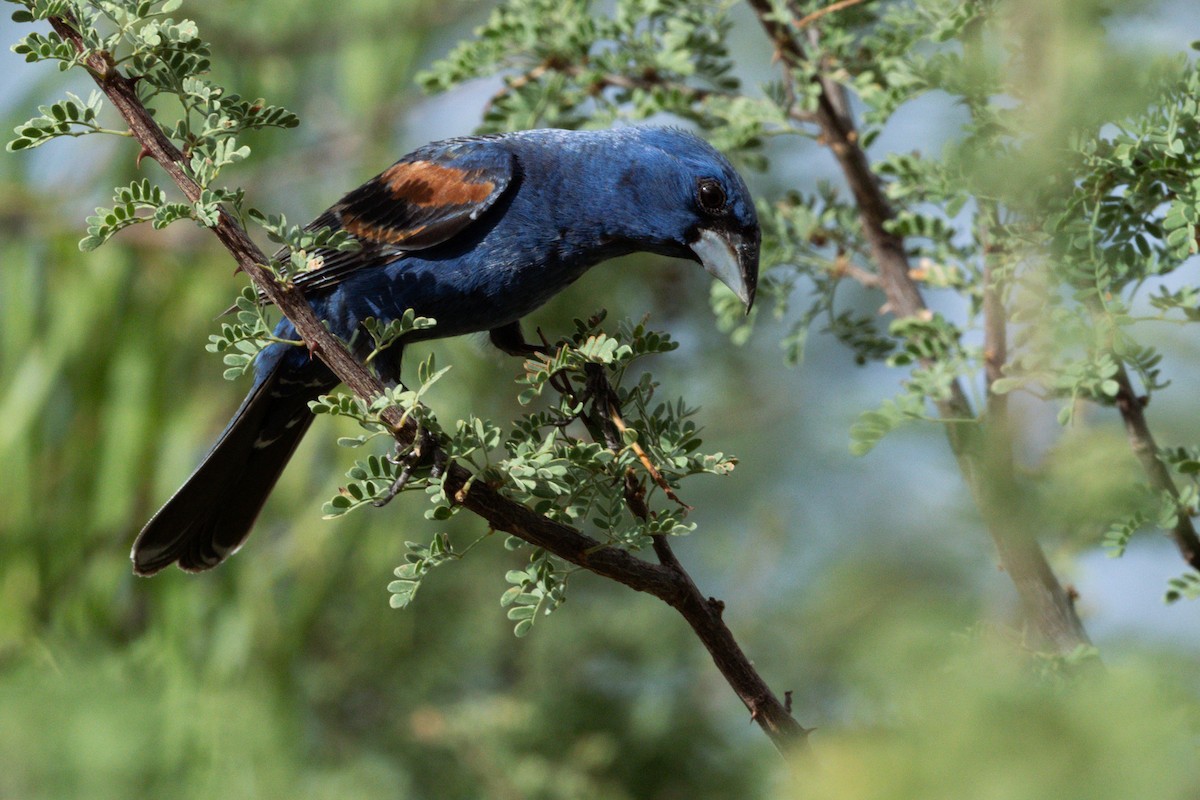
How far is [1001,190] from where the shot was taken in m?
1.90

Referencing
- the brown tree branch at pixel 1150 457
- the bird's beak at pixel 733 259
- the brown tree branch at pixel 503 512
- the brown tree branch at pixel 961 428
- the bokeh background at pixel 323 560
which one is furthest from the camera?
the bokeh background at pixel 323 560

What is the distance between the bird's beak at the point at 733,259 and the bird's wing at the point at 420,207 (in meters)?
0.55

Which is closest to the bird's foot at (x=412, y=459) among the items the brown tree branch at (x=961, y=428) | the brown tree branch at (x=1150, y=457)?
the brown tree branch at (x=961, y=428)

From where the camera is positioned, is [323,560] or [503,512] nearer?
[503,512]

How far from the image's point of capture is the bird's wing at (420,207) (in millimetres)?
3193

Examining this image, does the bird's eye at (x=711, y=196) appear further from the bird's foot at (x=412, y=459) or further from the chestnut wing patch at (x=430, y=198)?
the bird's foot at (x=412, y=459)

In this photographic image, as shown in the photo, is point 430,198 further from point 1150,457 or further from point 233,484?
point 1150,457

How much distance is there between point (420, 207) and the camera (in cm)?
325

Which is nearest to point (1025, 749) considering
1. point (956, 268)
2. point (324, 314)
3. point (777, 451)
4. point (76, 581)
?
point (956, 268)

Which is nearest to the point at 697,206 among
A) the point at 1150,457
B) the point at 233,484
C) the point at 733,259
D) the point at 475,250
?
the point at 733,259

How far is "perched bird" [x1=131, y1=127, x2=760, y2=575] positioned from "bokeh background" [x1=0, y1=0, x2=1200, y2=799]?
1.84ft

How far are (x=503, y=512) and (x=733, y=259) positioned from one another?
1.33m

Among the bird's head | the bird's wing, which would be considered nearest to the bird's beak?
the bird's head

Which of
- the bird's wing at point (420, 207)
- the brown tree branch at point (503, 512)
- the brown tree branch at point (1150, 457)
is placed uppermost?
the bird's wing at point (420, 207)
